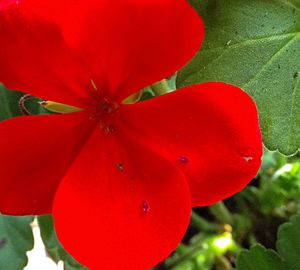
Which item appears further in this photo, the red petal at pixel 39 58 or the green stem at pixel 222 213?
the green stem at pixel 222 213

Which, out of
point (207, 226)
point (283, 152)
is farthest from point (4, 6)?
point (207, 226)

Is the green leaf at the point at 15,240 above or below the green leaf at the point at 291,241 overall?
above

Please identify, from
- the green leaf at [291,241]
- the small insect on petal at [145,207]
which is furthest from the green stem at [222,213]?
the small insect on petal at [145,207]

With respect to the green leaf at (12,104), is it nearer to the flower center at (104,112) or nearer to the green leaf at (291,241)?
the flower center at (104,112)

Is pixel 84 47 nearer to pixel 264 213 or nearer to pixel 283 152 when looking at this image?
pixel 283 152

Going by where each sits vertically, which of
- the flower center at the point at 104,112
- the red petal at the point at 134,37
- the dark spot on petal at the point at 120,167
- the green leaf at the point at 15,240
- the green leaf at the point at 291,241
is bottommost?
the green leaf at the point at 291,241

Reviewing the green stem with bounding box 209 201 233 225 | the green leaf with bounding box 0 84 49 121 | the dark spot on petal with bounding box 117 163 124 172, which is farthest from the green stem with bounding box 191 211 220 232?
the dark spot on petal with bounding box 117 163 124 172

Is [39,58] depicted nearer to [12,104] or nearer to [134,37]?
[134,37]
